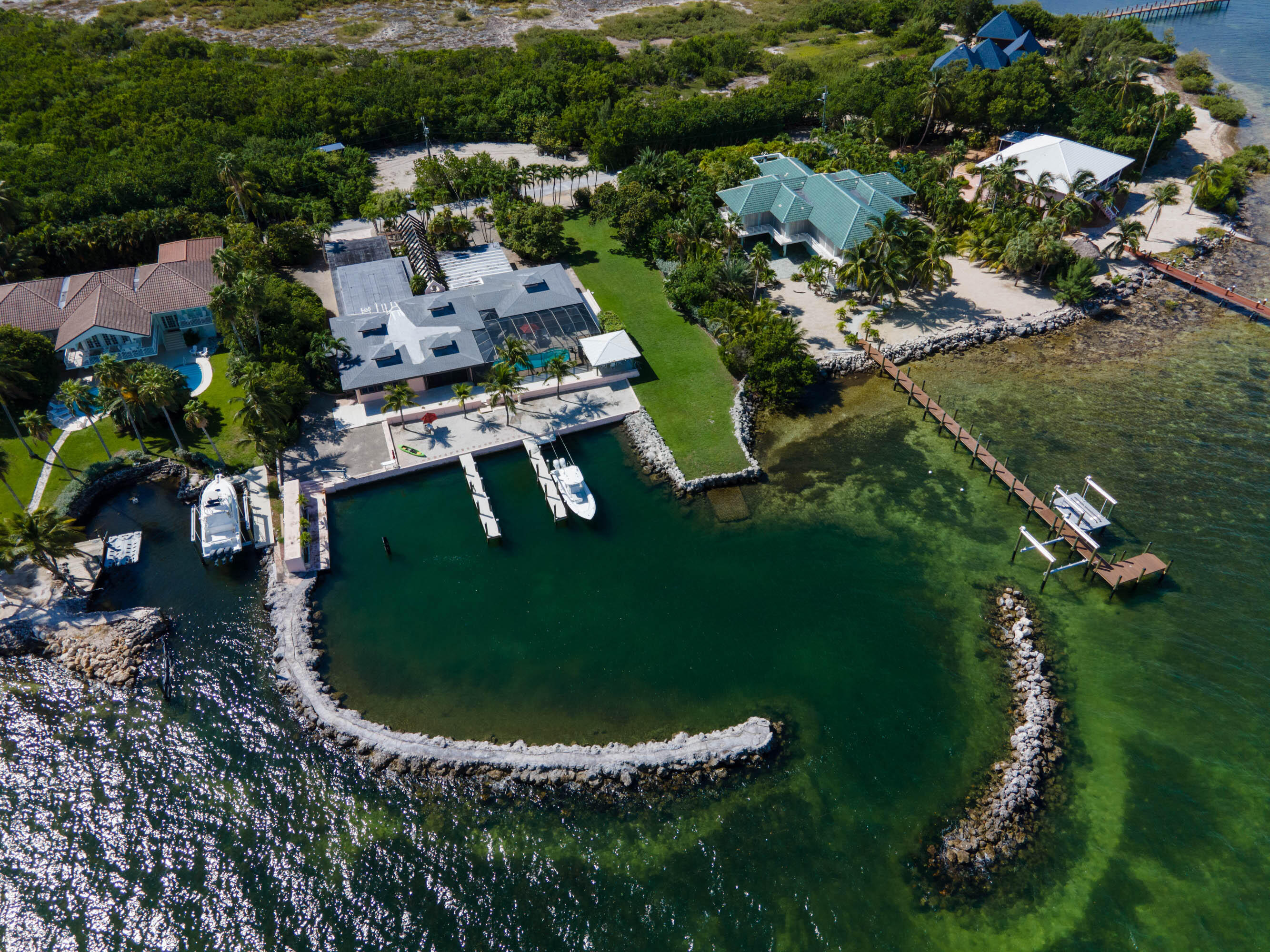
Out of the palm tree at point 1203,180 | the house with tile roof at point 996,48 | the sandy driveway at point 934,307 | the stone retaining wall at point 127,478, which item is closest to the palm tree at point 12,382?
the stone retaining wall at point 127,478

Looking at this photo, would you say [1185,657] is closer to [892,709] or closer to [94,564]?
[892,709]

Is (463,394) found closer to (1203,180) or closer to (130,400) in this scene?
(130,400)

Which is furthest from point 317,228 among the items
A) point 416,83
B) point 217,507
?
point 416,83

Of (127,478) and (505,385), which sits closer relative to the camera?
(127,478)

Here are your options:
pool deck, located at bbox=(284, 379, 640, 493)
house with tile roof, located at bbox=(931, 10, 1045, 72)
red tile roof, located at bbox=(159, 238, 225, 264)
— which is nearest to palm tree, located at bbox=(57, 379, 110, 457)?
pool deck, located at bbox=(284, 379, 640, 493)

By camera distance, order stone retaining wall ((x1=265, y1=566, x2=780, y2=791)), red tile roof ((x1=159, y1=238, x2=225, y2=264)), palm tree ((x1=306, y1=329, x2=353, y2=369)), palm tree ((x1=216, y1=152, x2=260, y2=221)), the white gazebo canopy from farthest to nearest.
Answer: palm tree ((x1=216, y1=152, x2=260, y2=221))
red tile roof ((x1=159, y1=238, x2=225, y2=264))
the white gazebo canopy
palm tree ((x1=306, y1=329, x2=353, y2=369))
stone retaining wall ((x1=265, y1=566, x2=780, y2=791))

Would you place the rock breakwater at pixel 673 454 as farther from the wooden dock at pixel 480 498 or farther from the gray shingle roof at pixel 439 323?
the gray shingle roof at pixel 439 323

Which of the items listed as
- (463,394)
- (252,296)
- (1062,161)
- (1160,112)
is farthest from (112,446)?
(1160,112)

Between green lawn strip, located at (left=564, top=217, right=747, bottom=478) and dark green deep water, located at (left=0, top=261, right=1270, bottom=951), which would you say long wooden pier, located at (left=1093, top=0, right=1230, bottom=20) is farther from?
green lawn strip, located at (left=564, top=217, right=747, bottom=478)
